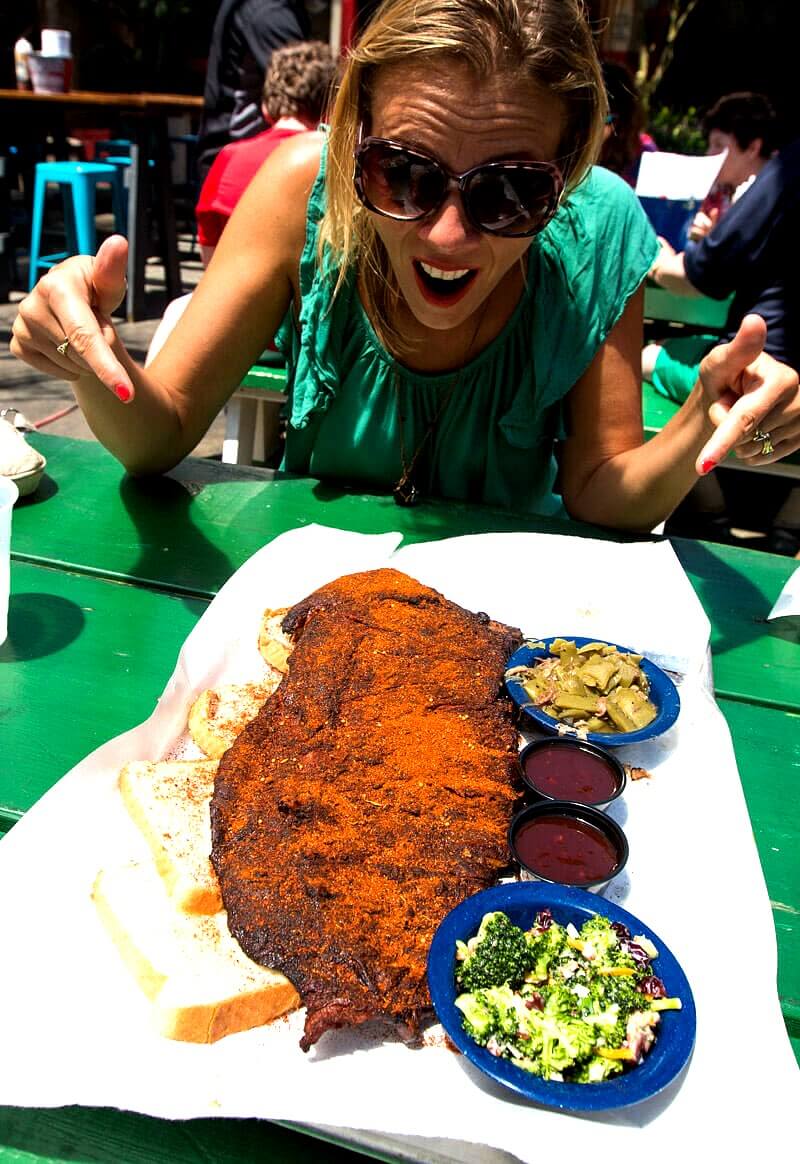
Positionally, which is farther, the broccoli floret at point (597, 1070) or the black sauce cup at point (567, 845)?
the black sauce cup at point (567, 845)

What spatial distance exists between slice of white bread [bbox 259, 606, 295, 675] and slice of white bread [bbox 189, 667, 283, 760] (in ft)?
0.21

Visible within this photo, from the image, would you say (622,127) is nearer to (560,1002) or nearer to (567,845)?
(567,845)

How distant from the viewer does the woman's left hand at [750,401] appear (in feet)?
6.30

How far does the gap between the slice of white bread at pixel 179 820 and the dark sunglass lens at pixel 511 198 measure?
132 cm

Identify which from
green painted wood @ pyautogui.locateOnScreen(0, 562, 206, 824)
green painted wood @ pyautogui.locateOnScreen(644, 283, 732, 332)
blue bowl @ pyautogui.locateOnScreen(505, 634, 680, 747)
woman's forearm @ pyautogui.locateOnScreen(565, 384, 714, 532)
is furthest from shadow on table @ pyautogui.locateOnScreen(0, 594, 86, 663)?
green painted wood @ pyautogui.locateOnScreen(644, 283, 732, 332)

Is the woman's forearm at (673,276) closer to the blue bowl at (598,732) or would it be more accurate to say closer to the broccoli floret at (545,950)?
the blue bowl at (598,732)

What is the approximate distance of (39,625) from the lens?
6.02 feet

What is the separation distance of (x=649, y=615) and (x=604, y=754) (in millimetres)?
572

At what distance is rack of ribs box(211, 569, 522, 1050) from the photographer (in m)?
1.16

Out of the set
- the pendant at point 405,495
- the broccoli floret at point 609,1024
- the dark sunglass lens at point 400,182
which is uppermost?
the dark sunglass lens at point 400,182

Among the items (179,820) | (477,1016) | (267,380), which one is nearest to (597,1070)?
(477,1016)

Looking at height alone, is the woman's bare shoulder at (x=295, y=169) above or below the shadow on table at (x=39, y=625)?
above

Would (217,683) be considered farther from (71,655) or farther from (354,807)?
(354,807)

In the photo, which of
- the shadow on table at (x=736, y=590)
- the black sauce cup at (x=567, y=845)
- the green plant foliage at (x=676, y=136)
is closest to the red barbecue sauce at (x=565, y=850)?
the black sauce cup at (x=567, y=845)
